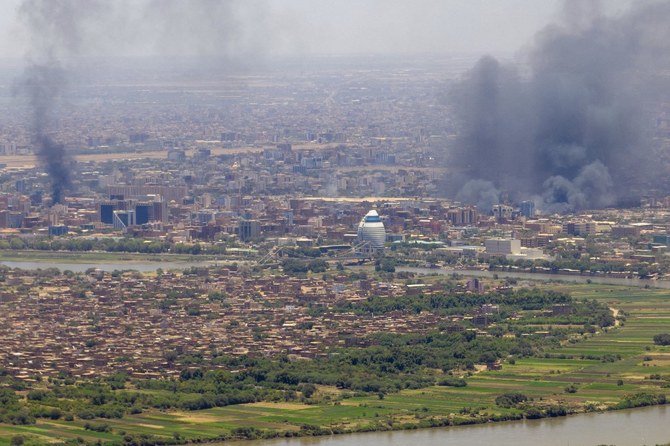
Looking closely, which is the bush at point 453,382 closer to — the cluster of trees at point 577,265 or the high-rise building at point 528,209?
the cluster of trees at point 577,265

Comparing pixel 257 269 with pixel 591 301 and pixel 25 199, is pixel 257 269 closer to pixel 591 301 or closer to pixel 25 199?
pixel 591 301

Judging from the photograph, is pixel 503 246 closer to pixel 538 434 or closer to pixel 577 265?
pixel 577 265

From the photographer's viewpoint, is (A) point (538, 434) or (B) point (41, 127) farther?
(B) point (41, 127)

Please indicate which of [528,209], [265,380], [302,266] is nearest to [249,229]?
[302,266]

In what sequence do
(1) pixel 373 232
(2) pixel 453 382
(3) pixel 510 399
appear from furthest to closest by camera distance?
(1) pixel 373 232, (2) pixel 453 382, (3) pixel 510 399

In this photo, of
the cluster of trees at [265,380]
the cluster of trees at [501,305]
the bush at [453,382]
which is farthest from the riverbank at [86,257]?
the bush at [453,382]

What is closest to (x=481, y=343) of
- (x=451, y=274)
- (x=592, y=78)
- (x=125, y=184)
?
(x=451, y=274)
